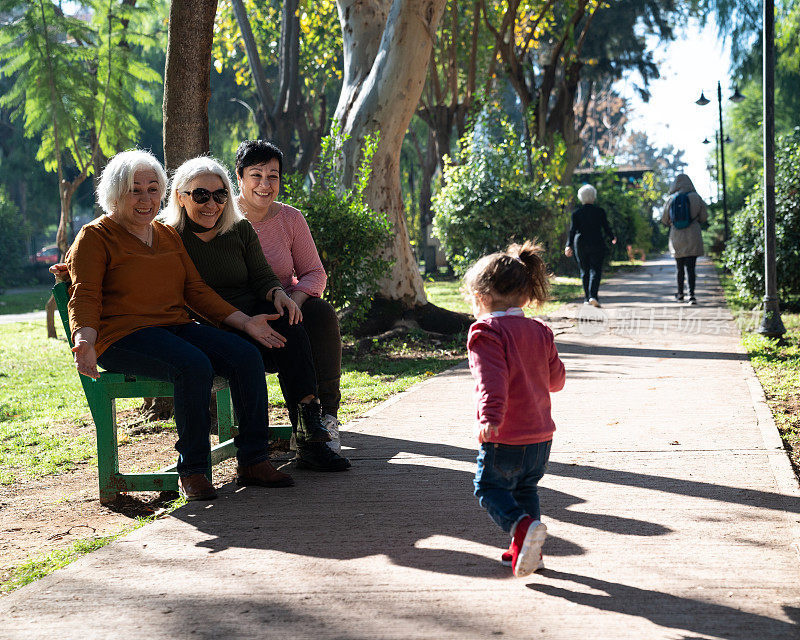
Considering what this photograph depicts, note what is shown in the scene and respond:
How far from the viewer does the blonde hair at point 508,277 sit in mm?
3596

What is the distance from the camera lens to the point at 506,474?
3.57 m

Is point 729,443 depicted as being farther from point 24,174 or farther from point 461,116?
point 24,174

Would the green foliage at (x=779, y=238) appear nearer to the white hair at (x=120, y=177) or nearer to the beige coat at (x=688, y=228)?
the beige coat at (x=688, y=228)

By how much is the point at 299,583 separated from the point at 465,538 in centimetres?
83

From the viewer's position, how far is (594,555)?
3715mm

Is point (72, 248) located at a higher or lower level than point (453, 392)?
higher

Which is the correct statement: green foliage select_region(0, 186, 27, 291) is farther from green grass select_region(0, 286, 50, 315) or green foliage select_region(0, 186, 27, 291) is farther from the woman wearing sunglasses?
the woman wearing sunglasses

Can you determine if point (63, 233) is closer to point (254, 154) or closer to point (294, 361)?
point (254, 154)

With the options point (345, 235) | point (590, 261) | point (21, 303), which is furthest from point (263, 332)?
point (21, 303)

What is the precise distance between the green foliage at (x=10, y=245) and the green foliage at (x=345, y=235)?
30.1 m

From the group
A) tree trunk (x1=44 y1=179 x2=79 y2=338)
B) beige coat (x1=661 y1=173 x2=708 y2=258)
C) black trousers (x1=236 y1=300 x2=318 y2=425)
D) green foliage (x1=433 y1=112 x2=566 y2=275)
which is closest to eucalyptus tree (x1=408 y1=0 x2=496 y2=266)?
green foliage (x1=433 y1=112 x2=566 y2=275)

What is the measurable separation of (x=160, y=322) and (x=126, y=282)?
0.27 metres

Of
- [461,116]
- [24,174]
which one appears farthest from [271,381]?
[24,174]

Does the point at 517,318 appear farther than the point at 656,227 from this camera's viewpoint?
No
